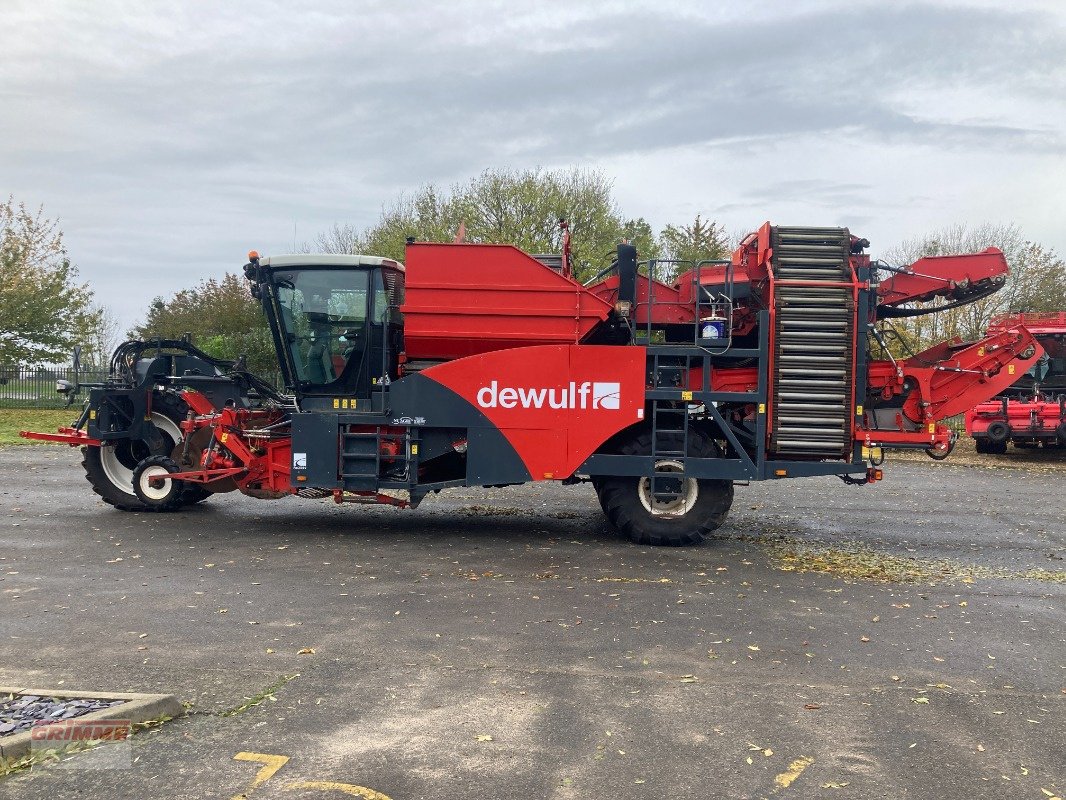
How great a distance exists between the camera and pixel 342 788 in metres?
4.05

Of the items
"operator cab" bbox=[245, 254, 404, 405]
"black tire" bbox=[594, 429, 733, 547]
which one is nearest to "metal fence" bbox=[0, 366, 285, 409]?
"operator cab" bbox=[245, 254, 404, 405]

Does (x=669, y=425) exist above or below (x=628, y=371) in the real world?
below

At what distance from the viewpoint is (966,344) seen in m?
10.1

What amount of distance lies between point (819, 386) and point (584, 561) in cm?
303

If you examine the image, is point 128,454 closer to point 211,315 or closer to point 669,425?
point 669,425

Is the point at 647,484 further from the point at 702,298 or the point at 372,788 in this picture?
the point at 372,788

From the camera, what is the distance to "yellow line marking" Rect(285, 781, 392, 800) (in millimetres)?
3982

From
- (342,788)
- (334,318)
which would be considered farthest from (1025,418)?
(342,788)

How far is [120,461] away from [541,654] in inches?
308

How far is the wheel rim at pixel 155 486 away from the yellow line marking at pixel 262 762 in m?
7.56

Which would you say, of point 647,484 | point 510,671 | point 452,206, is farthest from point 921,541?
point 452,206

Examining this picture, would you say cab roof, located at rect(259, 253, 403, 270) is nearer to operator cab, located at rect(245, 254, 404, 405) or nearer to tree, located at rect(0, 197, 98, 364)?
operator cab, located at rect(245, 254, 404, 405)

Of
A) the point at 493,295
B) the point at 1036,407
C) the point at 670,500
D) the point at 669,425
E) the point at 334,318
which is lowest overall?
the point at 670,500

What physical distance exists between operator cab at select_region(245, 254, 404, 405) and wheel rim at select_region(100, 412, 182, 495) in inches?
84.7
